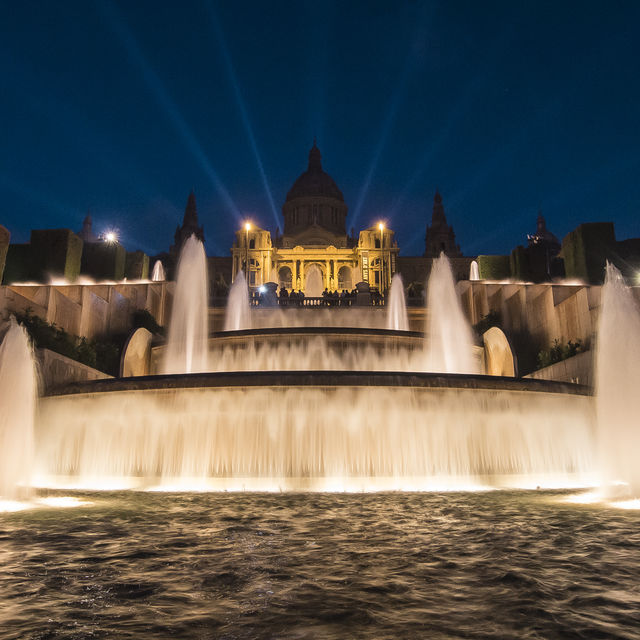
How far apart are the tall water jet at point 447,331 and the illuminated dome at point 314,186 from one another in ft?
228

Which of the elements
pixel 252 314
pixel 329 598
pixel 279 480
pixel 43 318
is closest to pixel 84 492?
pixel 279 480

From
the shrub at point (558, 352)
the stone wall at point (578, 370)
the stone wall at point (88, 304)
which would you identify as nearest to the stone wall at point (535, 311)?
the shrub at point (558, 352)

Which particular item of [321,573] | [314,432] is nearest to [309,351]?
[314,432]

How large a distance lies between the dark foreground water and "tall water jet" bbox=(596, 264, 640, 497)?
384cm

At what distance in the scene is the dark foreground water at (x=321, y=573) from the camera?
8.35 feet

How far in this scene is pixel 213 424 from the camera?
28.7ft

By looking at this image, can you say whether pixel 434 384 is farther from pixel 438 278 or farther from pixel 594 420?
pixel 438 278

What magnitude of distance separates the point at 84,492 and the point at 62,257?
18312 millimetres

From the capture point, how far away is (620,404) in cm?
987

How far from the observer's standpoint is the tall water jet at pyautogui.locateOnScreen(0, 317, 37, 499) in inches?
342

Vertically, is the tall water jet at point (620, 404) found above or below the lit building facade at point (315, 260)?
below

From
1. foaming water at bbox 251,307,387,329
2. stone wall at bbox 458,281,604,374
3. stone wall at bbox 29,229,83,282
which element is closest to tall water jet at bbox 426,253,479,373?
stone wall at bbox 458,281,604,374

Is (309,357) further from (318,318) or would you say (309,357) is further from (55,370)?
(318,318)

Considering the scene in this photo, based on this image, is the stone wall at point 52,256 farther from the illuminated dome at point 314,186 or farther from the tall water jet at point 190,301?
the illuminated dome at point 314,186
